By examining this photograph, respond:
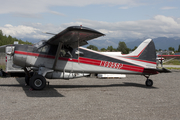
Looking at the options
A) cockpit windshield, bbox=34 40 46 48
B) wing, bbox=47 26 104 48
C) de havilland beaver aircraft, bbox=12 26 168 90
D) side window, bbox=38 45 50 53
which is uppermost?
wing, bbox=47 26 104 48

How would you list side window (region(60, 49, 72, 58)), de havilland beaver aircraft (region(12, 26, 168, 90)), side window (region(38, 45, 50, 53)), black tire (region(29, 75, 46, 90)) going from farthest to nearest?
side window (region(60, 49, 72, 58))
side window (region(38, 45, 50, 53))
de havilland beaver aircraft (region(12, 26, 168, 90))
black tire (region(29, 75, 46, 90))

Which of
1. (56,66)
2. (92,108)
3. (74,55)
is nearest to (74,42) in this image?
(74,55)

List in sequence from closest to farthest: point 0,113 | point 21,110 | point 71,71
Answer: point 0,113
point 21,110
point 71,71

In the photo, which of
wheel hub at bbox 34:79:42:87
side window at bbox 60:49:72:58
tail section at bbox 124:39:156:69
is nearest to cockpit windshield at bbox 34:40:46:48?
side window at bbox 60:49:72:58

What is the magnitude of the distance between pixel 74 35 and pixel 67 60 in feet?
8.19

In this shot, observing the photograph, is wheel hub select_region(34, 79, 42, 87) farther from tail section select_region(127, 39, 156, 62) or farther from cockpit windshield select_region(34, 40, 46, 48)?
tail section select_region(127, 39, 156, 62)

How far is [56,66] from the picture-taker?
10.5 m

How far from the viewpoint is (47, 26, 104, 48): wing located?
292 inches

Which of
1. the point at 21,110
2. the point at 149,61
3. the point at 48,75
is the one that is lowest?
the point at 21,110

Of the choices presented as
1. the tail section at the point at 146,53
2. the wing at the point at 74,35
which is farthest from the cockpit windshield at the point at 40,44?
the tail section at the point at 146,53

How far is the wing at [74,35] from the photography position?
7.41 meters

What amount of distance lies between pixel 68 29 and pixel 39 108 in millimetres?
3115

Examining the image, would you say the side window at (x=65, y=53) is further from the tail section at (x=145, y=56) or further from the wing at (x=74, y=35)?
the tail section at (x=145, y=56)

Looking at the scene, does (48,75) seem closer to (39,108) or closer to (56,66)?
(56,66)
